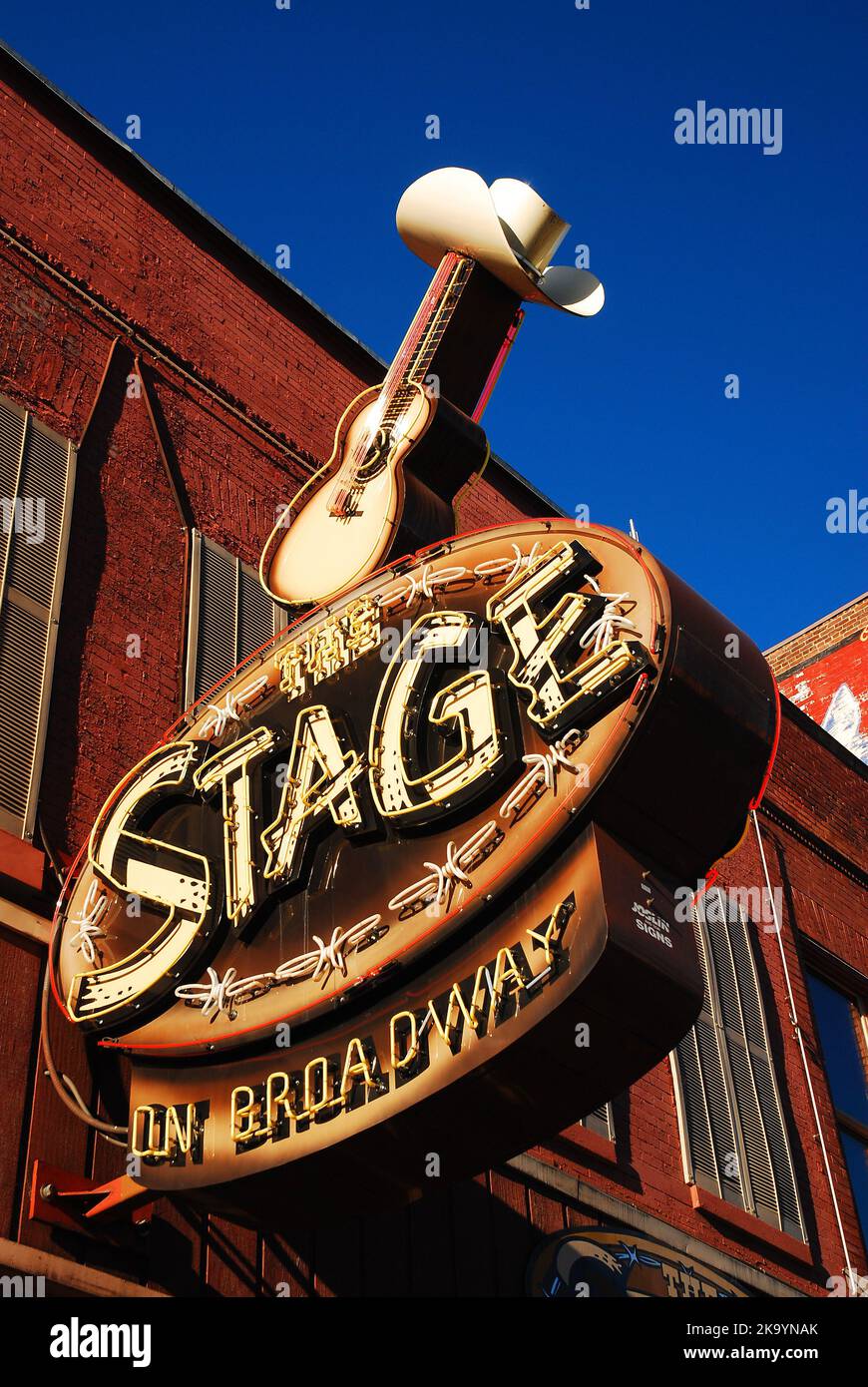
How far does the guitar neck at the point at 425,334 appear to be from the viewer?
9719mm

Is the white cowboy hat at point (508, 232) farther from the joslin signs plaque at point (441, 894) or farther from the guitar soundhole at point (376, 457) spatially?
the joslin signs plaque at point (441, 894)

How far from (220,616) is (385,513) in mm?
2052

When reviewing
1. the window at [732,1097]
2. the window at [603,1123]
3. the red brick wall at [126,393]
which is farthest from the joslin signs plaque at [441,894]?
the window at [732,1097]

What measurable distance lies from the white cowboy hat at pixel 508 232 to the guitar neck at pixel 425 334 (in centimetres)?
16

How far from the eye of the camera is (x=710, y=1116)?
1201 cm

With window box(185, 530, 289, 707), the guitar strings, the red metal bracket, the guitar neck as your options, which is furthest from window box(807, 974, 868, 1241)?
the red metal bracket

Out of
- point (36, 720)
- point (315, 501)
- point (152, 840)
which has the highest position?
point (315, 501)

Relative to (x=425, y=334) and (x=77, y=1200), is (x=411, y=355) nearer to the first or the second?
(x=425, y=334)

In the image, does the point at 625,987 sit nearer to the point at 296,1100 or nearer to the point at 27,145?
the point at 296,1100

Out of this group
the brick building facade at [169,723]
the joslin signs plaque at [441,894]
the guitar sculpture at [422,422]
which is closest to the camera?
the joslin signs plaque at [441,894]

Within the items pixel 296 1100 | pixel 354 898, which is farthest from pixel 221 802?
pixel 296 1100

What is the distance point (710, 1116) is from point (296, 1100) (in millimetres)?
6915

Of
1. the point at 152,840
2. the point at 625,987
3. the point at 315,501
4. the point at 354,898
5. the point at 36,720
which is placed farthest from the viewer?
the point at 315,501

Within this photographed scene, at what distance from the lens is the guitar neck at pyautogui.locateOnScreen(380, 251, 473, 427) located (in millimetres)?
9719
